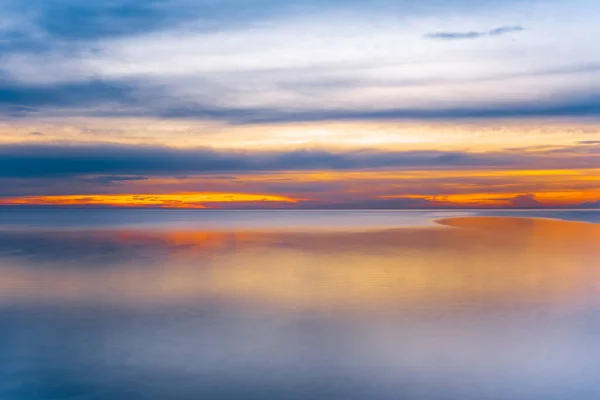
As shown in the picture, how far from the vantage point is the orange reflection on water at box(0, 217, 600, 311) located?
62.1 feet

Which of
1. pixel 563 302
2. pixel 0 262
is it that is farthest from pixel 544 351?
pixel 0 262

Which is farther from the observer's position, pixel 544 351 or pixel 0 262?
pixel 0 262

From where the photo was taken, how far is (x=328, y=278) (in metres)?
23.5

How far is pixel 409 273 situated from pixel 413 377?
14.0 meters

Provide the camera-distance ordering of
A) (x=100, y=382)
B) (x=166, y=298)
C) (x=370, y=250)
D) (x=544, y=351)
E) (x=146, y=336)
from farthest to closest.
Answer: (x=370, y=250), (x=166, y=298), (x=146, y=336), (x=544, y=351), (x=100, y=382)

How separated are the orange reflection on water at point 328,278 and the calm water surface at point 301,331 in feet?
0.29

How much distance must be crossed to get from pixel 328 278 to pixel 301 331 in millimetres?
8916

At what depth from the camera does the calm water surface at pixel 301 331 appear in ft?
34.8

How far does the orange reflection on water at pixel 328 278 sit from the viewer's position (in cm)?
1894

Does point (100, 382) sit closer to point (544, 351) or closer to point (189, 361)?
point (189, 361)

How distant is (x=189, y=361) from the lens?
11781 mm

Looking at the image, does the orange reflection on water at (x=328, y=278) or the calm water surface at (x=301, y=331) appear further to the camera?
the orange reflection on water at (x=328, y=278)

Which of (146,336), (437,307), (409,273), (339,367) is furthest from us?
(409,273)

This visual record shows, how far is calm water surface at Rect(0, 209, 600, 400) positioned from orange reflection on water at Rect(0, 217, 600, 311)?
0.09m
